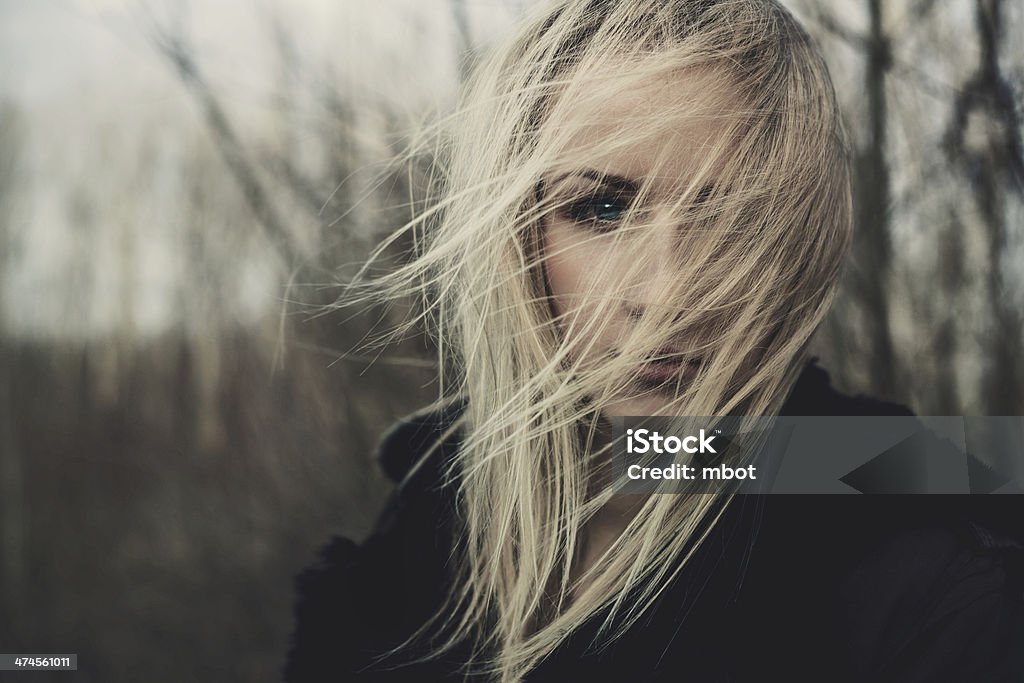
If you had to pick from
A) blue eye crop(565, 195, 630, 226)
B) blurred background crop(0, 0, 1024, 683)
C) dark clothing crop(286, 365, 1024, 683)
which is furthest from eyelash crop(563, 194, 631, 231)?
blurred background crop(0, 0, 1024, 683)

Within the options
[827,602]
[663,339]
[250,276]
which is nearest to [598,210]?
[663,339]

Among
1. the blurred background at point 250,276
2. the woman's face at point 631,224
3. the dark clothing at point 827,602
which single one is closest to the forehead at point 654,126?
the woman's face at point 631,224

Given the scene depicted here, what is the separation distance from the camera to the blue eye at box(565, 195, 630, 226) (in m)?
0.65

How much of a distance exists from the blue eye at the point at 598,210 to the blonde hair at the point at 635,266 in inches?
0.7

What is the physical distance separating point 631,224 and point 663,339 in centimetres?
13

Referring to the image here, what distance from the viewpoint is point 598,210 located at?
0.66 metres

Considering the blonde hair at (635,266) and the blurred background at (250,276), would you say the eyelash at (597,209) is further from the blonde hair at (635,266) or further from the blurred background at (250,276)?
the blurred background at (250,276)

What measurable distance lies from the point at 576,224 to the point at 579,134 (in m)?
0.10

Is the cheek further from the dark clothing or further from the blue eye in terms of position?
the dark clothing

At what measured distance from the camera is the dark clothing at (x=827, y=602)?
0.54 metres

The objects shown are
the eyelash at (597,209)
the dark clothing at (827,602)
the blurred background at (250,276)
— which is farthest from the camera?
the blurred background at (250,276)

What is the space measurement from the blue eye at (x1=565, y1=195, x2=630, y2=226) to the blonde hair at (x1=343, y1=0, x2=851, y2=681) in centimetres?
2

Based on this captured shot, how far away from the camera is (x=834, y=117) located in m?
0.71

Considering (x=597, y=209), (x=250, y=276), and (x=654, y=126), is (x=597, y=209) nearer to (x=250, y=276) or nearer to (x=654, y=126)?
(x=654, y=126)
